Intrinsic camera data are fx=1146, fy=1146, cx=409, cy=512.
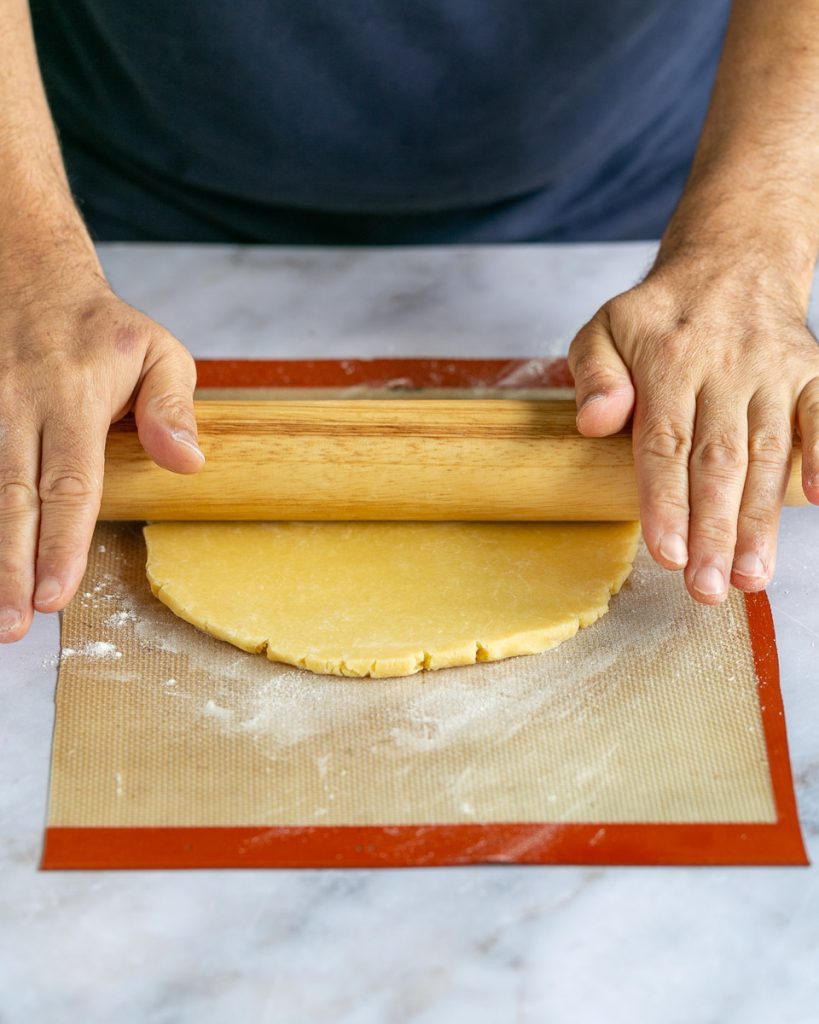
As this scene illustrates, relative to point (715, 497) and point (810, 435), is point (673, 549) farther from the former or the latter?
point (810, 435)

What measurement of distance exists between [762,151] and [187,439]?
1035 mm

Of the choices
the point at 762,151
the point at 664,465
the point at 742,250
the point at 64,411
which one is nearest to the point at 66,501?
the point at 64,411

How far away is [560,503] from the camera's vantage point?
5.10 feet

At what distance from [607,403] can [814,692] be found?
0.45 metres

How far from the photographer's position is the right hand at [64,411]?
4.47 feet

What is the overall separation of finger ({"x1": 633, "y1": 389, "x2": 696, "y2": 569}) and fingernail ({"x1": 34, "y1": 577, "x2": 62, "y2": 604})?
0.72 metres

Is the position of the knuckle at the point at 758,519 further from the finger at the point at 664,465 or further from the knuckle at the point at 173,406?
the knuckle at the point at 173,406

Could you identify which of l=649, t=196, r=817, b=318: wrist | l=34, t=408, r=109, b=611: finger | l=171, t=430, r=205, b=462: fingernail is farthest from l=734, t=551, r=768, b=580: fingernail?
l=34, t=408, r=109, b=611: finger

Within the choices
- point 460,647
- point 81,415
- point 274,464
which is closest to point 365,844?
point 460,647

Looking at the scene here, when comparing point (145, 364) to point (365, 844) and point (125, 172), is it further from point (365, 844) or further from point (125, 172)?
point (125, 172)

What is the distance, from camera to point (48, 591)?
1348 mm

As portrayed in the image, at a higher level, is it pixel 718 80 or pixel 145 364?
pixel 718 80

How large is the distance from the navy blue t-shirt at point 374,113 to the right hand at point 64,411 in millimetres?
663

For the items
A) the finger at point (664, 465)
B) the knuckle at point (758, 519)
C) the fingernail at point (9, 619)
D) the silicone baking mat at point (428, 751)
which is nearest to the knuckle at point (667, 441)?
the finger at point (664, 465)
